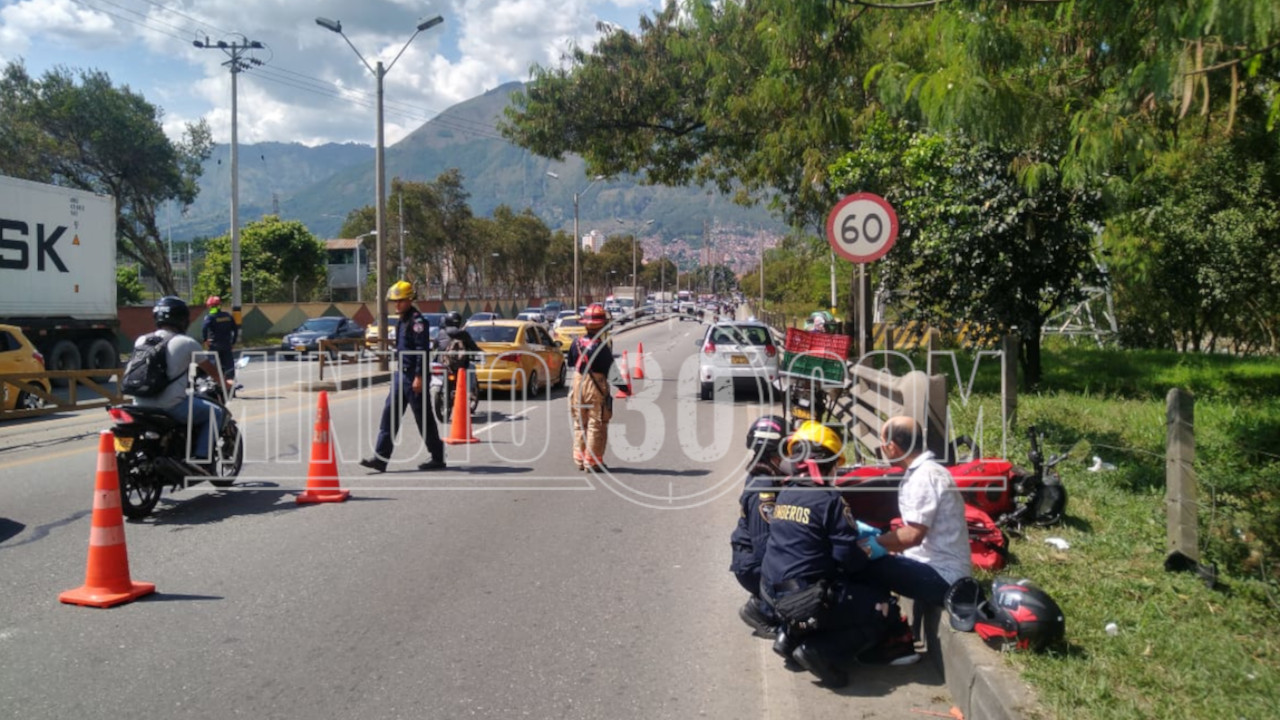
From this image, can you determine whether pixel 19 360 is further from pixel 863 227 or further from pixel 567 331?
pixel 567 331

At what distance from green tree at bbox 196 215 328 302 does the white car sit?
43.5 m

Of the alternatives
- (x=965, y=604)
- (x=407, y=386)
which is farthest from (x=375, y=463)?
(x=965, y=604)

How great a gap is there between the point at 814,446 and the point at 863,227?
4.44m

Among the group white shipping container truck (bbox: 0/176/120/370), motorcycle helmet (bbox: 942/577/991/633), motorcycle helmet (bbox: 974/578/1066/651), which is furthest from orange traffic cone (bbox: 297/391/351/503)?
white shipping container truck (bbox: 0/176/120/370)

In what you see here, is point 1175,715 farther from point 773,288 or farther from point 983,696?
point 773,288

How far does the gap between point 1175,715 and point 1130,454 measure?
6234 millimetres

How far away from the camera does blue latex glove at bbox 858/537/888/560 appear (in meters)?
5.17

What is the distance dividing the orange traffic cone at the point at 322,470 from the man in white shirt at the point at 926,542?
5.48 m

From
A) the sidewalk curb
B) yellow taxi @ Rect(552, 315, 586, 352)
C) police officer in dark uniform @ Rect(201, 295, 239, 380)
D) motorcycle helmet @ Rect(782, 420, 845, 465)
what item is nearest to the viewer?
the sidewalk curb

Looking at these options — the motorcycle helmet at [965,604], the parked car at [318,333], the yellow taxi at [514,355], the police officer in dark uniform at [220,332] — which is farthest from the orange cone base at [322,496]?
the parked car at [318,333]

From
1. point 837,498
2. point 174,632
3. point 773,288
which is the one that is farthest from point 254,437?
point 773,288

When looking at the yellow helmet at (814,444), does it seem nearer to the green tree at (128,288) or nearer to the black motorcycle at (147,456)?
the black motorcycle at (147,456)

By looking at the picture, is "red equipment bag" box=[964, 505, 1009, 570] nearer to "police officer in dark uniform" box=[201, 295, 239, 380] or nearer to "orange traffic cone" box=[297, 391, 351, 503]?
"orange traffic cone" box=[297, 391, 351, 503]

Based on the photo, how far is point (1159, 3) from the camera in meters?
5.14
